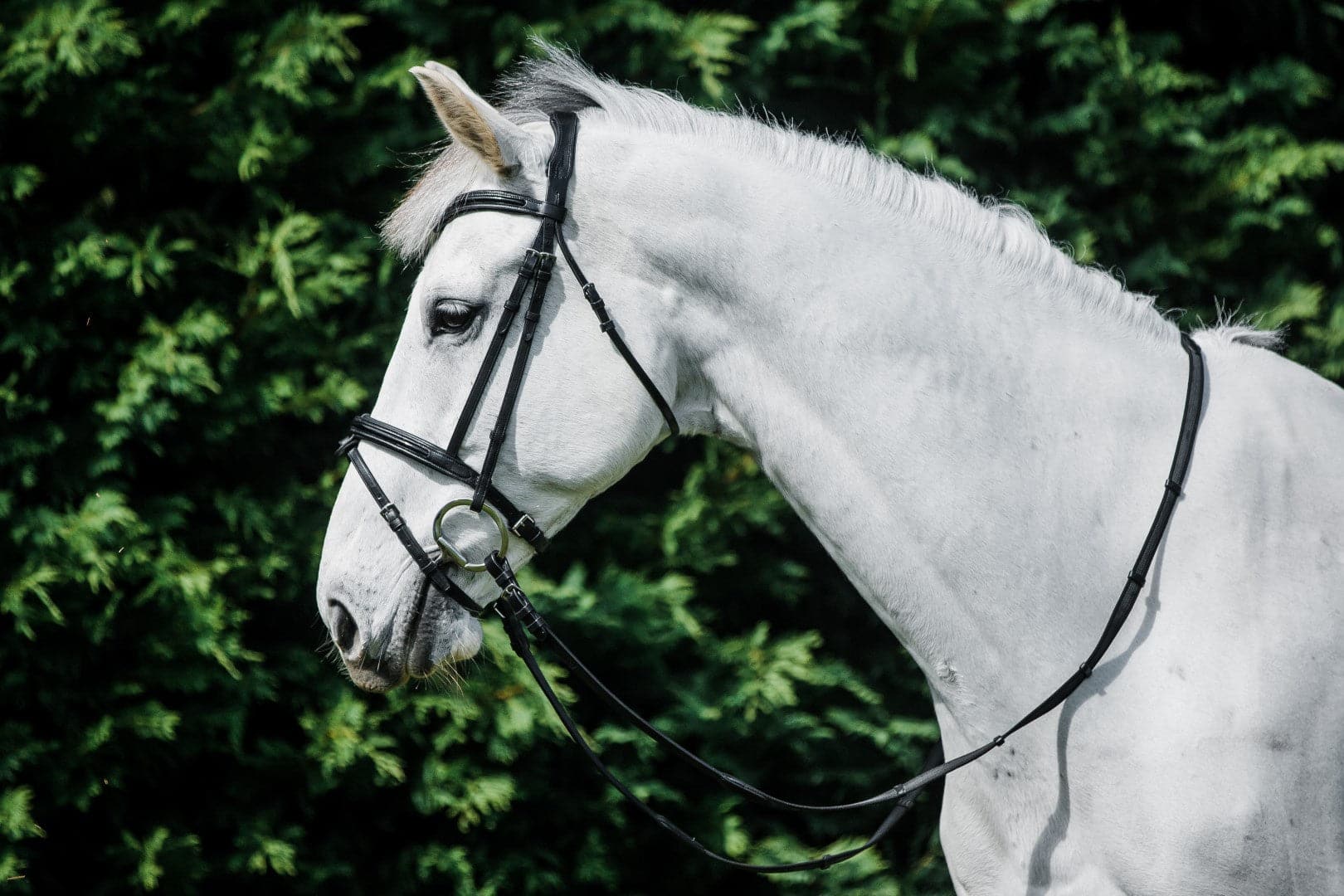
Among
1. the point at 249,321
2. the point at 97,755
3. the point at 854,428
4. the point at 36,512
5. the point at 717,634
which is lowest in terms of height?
the point at 717,634

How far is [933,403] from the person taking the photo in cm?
177

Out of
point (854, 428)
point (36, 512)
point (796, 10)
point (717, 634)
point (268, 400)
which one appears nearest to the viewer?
point (854, 428)

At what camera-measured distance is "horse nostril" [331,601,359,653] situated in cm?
190

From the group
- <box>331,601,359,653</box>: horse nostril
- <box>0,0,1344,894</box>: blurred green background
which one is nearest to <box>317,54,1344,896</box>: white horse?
<box>331,601,359,653</box>: horse nostril

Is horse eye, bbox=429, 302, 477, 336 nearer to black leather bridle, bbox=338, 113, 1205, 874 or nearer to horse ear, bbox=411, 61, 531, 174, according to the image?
black leather bridle, bbox=338, 113, 1205, 874

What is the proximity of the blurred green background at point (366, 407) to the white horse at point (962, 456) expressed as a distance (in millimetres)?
1076

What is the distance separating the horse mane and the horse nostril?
0.73 m

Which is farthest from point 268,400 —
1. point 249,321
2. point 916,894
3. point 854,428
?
point 916,894

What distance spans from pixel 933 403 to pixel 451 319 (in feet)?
3.03

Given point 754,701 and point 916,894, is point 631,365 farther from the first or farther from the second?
point 916,894

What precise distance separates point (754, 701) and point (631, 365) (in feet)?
7.34

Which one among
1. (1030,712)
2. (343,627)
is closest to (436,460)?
(343,627)

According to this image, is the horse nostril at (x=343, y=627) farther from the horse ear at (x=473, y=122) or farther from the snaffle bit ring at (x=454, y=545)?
the horse ear at (x=473, y=122)

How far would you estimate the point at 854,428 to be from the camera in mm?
1790
